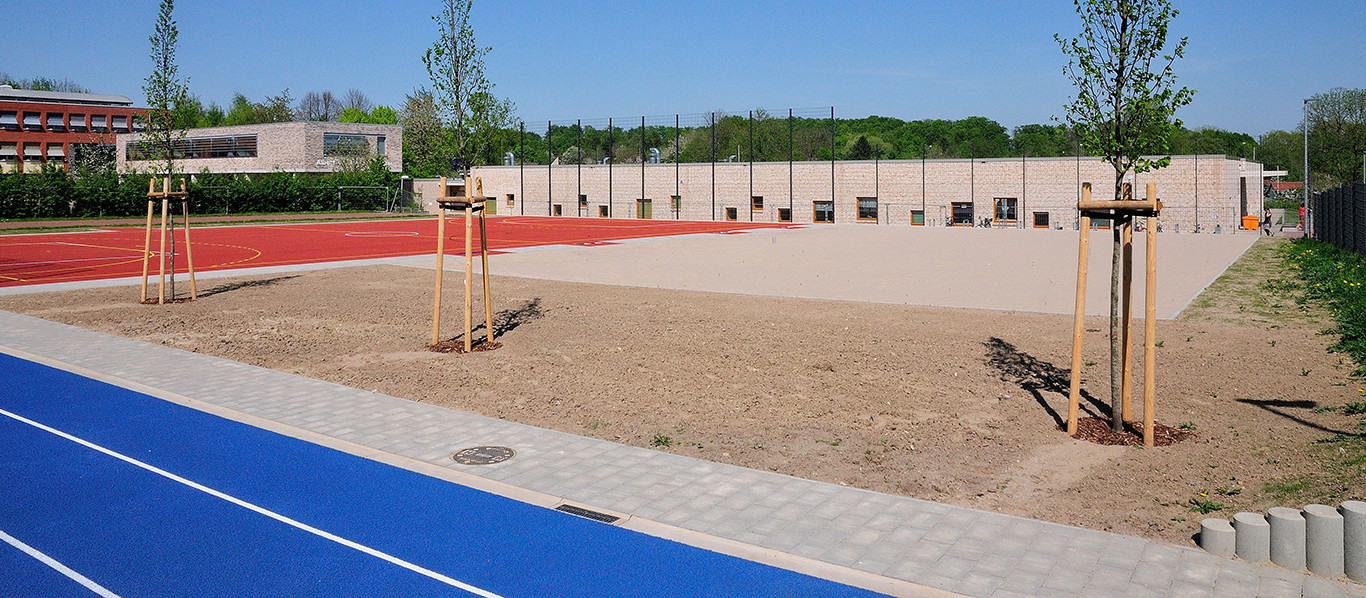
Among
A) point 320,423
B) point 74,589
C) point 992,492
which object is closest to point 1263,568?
point 992,492

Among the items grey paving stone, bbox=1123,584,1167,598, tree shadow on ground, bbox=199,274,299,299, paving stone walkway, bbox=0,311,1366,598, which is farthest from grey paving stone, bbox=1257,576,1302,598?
tree shadow on ground, bbox=199,274,299,299

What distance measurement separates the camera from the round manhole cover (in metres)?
8.86

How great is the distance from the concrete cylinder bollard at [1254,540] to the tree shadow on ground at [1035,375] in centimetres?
351

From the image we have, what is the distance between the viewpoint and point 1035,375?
1202cm

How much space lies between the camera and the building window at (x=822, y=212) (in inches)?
2319

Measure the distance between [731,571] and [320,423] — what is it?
5601 millimetres

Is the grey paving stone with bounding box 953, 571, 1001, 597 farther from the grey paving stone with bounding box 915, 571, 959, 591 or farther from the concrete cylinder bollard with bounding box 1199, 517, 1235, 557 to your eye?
the concrete cylinder bollard with bounding box 1199, 517, 1235, 557

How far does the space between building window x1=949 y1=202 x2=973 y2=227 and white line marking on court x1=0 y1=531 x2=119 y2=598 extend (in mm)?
51447

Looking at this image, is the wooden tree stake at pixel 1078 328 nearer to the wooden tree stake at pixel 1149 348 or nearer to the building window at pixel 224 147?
the wooden tree stake at pixel 1149 348

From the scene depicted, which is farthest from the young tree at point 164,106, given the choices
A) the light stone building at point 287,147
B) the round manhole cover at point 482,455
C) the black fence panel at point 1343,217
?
the light stone building at point 287,147

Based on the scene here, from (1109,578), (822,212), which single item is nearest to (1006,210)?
(822,212)

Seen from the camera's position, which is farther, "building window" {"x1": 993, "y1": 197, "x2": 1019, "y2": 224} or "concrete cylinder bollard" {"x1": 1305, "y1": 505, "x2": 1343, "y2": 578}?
"building window" {"x1": 993, "y1": 197, "x2": 1019, "y2": 224}

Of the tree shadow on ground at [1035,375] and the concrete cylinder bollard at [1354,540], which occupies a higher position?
the tree shadow on ground at [1035,375]

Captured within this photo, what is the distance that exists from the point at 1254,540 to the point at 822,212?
53986 millimetres
